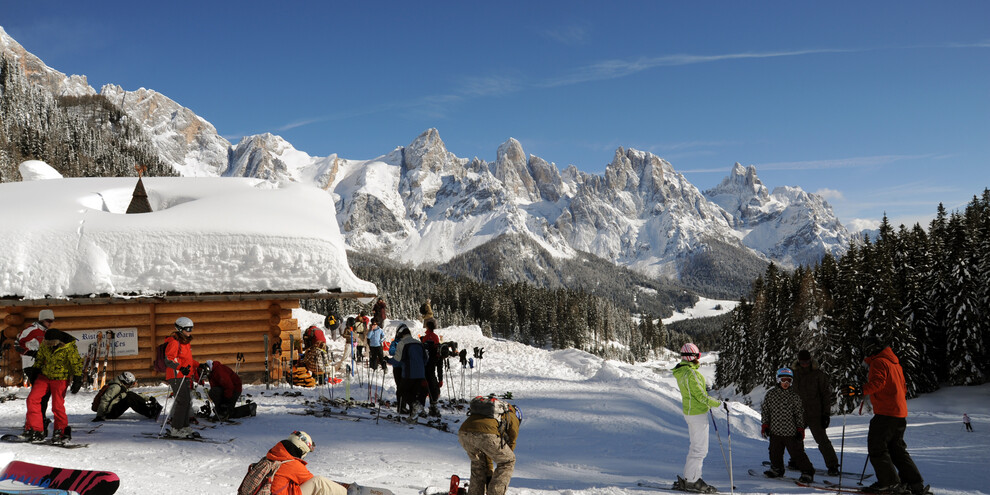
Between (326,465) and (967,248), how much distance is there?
37.6 meters

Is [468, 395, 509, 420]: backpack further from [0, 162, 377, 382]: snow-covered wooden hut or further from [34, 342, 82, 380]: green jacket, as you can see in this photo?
[0, 162, 377, 382]: snow-covered wooden hut

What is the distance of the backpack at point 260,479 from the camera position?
451 cm

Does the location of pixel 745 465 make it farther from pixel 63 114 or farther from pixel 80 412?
pixel 63 114

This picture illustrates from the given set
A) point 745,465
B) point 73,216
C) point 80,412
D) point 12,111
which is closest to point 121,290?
point 73,216

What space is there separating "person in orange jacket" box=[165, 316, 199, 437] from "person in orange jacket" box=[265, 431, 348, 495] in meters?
4.87

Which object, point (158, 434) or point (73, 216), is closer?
point (158, 434)

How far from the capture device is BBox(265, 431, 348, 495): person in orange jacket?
15.0 ft

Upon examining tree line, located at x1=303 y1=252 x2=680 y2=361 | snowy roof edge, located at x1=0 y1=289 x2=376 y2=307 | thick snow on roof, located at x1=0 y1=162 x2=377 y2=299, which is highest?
thick snow on roof, located at x1=0 y1=162 x2=377 y2=299

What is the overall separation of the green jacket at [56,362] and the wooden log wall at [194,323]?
7384 mm

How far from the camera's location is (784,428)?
8.34m

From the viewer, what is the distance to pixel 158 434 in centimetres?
898

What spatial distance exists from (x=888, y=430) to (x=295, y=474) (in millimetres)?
7659

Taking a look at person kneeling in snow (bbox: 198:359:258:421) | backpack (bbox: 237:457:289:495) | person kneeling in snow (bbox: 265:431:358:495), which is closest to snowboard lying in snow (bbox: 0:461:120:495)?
backpack (bbox: 237:457:289:495)

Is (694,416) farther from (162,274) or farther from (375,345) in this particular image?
(162,274)
